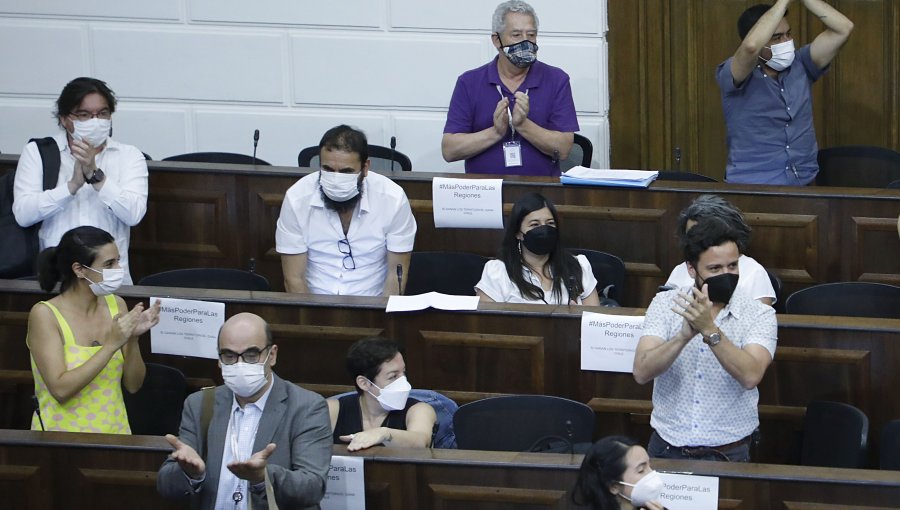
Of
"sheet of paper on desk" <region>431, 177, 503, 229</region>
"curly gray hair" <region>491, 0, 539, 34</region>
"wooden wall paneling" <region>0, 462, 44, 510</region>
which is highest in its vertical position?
"curly gray hair" <region>491, 0, 539, 34</region>

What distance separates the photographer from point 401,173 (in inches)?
253

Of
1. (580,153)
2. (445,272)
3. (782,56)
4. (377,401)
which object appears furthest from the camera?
(580,153)

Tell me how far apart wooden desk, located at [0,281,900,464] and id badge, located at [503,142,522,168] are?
144 cm

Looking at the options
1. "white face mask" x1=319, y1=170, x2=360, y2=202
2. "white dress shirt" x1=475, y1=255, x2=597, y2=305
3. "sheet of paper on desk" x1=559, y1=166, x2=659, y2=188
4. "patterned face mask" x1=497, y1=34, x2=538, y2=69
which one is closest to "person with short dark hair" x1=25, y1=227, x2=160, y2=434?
"white face mask" x1=319, y1=170, x2=360, y2=202

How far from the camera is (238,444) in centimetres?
434

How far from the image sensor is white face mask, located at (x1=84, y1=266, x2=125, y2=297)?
16.3 feet

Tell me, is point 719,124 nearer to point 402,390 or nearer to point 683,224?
point 683,224

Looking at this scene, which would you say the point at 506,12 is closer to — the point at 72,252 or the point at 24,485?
the point at 72,252

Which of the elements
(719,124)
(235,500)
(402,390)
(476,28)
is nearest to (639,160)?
(719,124)

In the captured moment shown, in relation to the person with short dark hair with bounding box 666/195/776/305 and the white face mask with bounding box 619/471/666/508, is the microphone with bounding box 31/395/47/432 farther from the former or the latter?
the person with short dark hair with bounding box 666/195/776/305

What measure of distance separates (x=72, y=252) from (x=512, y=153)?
2.31 m

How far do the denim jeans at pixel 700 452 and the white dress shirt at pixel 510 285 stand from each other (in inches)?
43.7

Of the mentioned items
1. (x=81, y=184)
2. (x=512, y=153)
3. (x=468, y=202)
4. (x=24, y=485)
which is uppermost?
(x=512, y=153)

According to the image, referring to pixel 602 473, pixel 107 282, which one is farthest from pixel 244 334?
pixel 602 473
